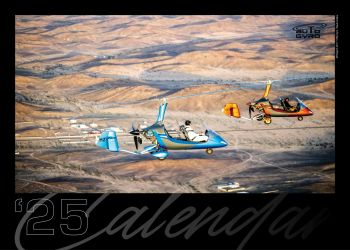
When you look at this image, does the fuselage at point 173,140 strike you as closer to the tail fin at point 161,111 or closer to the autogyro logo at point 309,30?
the tail fin at point 161,111

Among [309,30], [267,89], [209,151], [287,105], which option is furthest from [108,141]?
[309,30]

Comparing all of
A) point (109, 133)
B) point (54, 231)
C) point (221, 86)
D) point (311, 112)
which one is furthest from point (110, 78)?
point (311, 112)

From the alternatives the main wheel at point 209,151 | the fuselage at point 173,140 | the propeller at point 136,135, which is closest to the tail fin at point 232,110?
the fuselage at point 173,140

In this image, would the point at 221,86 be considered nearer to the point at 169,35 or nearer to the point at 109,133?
the point at 169,35

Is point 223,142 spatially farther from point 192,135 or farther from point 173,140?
point 173,140

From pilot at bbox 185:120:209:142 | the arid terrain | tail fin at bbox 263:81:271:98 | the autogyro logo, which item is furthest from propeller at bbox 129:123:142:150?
the autogyro logo

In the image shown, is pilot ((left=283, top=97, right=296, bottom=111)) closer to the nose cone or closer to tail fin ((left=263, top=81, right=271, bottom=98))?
tail fin ((left=263, top=81, right=271, bottom=98))
